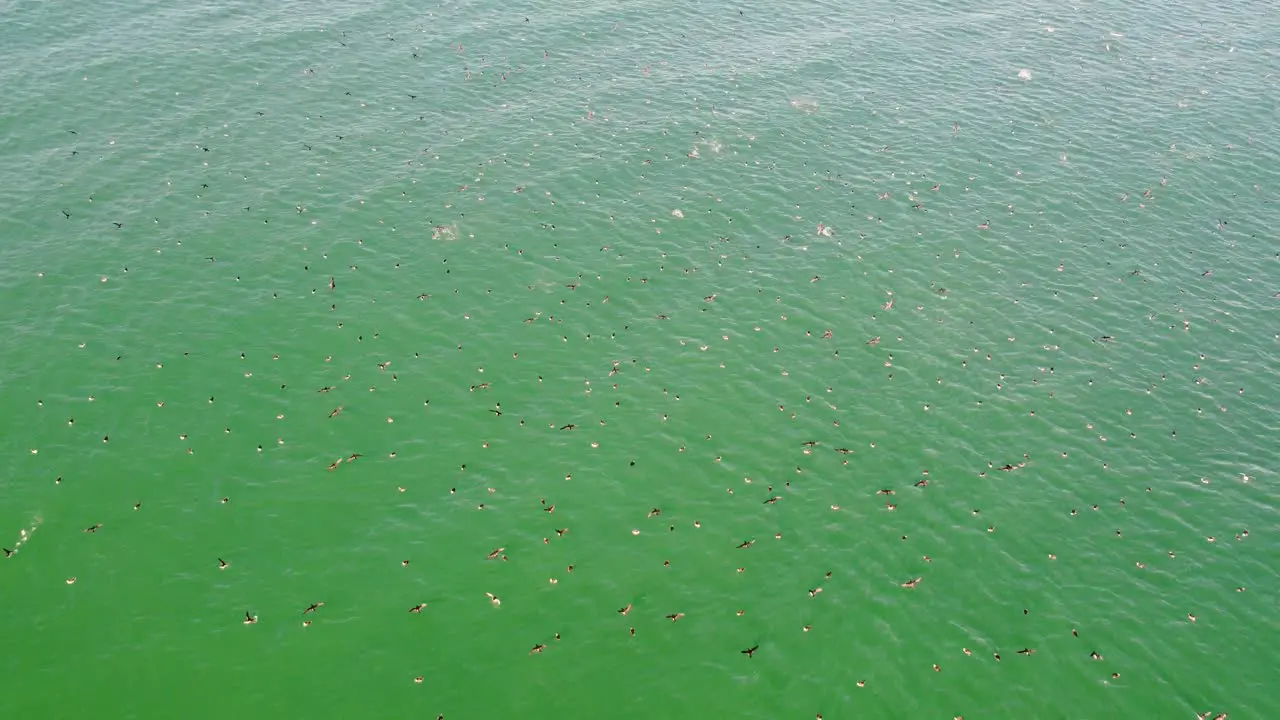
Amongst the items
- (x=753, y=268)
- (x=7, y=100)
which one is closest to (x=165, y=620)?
(x=753, y=268)

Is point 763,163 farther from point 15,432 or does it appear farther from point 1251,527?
point 15,432

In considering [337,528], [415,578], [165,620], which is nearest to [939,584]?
[415,578]

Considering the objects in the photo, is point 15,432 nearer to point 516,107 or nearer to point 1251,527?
point 516,107

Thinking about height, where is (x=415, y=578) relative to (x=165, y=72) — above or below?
below

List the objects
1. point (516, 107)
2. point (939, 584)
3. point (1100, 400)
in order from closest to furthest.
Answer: point (939, 584) < point (1100, 400) < point (516, 107)

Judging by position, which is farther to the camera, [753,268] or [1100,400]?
[753,268]

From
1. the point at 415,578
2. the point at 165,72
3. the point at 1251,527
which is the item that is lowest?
the point at 1251,527

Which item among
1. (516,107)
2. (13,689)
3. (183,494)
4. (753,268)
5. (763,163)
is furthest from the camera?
(516,107)
